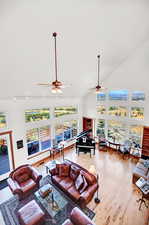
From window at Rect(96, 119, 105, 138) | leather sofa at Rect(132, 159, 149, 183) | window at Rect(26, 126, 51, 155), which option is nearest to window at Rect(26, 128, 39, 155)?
window at Rect(26, 126, 51, 155)

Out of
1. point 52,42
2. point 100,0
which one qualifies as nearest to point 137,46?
point 100,0

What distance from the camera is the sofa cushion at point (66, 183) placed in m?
4.71

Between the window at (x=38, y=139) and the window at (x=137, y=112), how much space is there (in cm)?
544

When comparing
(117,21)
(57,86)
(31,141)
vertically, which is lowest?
(31,141)

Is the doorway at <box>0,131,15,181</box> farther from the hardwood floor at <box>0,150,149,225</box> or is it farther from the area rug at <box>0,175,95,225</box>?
the area rug at <box>0,175,95,225</box>

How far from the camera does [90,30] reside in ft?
12.8

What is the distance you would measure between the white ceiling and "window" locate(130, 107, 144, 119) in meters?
3.54

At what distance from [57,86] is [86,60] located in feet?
8.94

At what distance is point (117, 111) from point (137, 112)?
4.19 ft

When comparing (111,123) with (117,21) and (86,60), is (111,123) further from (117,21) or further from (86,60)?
(117,21)

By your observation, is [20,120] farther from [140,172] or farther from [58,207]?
[140,172]

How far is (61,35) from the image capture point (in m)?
3.67

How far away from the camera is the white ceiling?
113 inches

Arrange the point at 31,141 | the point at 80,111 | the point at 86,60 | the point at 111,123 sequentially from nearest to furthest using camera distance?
the point at 86,60, the point at 31,141, the point at 111,123, the point at 80,111
